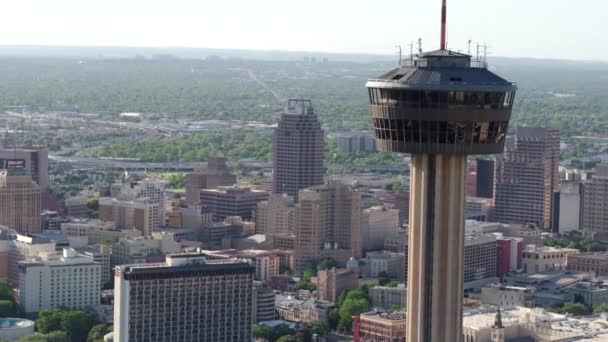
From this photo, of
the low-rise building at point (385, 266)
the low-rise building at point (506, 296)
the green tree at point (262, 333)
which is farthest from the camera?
the low-rise building at point (385, 266)

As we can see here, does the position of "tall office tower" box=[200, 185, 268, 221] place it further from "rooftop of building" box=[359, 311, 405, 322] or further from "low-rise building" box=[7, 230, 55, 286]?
"rooftop of building" box=[359, 311, 405, 322]

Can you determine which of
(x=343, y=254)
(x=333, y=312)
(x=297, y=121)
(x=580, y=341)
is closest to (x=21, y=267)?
(x=333, y=312)

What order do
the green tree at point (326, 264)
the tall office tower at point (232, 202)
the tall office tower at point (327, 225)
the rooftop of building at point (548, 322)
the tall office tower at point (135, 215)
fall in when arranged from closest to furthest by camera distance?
the rooftop of building at point (548, 322) → the green tree at point (326, 264) → the tall office tower at point (327, 225) → the tall office tower at point (135, 215) → the tall office tower at point (232, 202)

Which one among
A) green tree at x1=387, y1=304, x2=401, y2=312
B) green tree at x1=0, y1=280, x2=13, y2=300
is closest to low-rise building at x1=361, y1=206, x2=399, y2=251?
green tree at x1=387, y1=304, x2=401, y2=312

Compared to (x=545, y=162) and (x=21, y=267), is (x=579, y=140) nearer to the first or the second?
(x=545, y=162)

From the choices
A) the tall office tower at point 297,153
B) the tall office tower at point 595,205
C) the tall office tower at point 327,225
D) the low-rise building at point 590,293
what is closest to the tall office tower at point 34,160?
the tall office tower at point 297,153

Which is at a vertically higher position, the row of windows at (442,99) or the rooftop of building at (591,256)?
the row of windows at (442,99)

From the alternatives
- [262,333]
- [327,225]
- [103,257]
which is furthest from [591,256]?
[262,333]

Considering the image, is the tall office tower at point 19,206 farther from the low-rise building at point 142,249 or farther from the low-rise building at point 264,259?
the low-rise building at point 264,259
